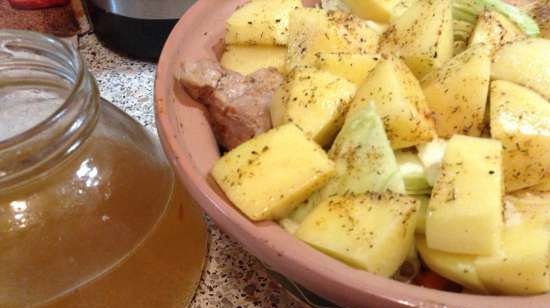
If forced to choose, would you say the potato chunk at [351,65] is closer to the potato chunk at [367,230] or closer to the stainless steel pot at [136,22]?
the potato chunk at [367,230]

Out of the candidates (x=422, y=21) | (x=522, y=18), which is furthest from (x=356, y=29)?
(x=522, y=18)

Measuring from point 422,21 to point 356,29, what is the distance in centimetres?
8

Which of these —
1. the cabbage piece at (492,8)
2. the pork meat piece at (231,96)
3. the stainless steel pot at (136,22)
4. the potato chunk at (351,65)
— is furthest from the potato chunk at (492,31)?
the stainless steel pot at (136,22)

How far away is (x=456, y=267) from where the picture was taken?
545 mm

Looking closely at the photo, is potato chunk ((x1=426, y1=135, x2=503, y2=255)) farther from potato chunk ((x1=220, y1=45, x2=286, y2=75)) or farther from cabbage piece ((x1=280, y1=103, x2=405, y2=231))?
potato chunk ((x1=220, y1=45, x2=286, y2=75))

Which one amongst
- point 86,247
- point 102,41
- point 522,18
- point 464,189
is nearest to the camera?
point 464,189

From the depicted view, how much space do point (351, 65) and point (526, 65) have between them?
0.59 ft

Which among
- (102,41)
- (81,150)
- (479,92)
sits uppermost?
(479,92)

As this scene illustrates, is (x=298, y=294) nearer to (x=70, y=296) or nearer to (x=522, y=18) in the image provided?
(x=70, y=296)

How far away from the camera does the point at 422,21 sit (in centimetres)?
70

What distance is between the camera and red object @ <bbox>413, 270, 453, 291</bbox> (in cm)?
58

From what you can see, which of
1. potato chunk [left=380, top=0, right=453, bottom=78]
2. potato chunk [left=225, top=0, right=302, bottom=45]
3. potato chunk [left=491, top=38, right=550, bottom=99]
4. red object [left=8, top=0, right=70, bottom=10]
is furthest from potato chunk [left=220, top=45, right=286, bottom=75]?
red object [left=8, top=0, right=70, bottom=10]

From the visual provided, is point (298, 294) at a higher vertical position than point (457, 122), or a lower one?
lower

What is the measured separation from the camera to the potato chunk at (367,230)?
53cm
